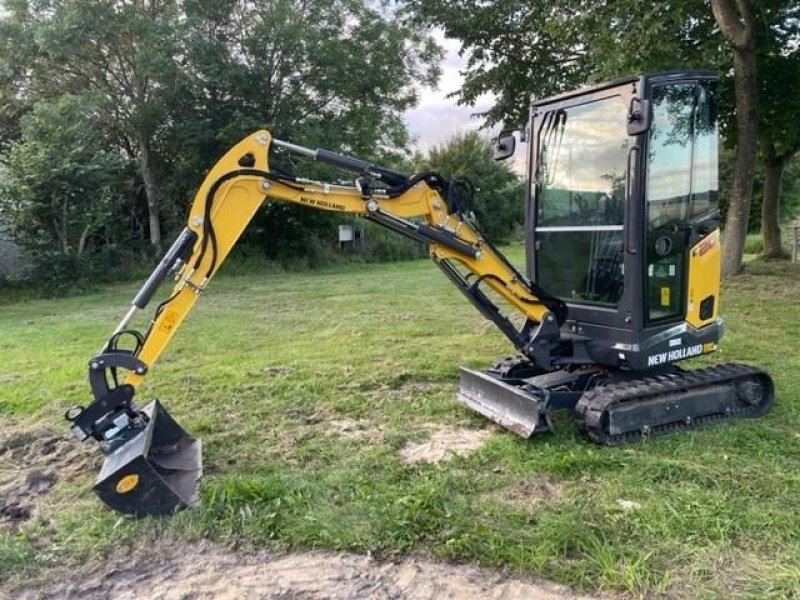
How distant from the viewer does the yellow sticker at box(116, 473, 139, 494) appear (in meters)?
3.26

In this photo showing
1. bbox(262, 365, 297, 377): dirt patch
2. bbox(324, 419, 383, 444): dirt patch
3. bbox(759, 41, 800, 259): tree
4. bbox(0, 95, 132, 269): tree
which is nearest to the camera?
bbox(324, 419, 383, 444): dirt patch

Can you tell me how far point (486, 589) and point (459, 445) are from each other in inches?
64.7

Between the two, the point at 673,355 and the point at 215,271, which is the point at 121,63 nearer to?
the point at 215,271

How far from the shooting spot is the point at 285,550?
305 centimetres

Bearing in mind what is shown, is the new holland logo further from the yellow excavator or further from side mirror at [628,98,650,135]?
side mirror at [628,98,650,135]

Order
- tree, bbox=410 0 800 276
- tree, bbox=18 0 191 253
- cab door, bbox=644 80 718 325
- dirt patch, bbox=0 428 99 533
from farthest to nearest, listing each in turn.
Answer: tree, bbox=18 0 191 253 < tree, bbox=410 0 800 276 < cab door, bbox=644 80 718 325 < dirt patch, bbox=0 428 99 533

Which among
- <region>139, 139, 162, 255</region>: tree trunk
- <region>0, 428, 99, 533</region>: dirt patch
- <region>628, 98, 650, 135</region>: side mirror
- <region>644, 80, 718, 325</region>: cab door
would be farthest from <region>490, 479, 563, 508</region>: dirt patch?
<region>139, 139, 162, 255</region>: tree trunk

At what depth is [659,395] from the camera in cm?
436

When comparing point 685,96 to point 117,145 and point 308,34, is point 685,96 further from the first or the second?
point 117,145

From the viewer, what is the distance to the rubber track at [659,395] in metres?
4.15

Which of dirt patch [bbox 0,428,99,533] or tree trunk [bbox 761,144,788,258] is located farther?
tree trunk [bbox 761,144,788,258]

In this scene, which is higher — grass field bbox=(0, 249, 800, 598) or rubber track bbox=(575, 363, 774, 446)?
rubber track bbox=(575, 363, 774, 446)

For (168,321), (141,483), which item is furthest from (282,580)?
(168,321)

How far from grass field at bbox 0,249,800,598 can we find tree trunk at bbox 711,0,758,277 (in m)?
4.42
